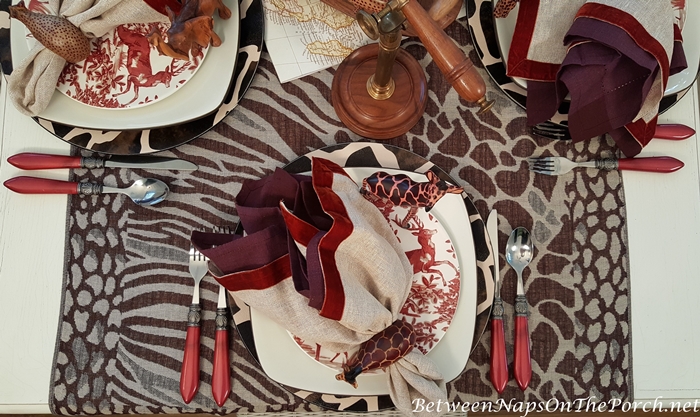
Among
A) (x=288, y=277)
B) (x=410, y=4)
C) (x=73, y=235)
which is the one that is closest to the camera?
(x=410, y=4)

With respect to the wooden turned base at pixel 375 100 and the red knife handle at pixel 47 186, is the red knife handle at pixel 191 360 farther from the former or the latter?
the wooden turned base at pixel 375 100

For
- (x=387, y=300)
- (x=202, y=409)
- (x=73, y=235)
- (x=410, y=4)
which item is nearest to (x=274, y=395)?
(x=202, y=409)

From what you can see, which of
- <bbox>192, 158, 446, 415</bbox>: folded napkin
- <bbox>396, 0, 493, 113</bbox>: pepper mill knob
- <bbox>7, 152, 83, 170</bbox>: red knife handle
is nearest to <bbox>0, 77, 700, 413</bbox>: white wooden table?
<bbox>7, 152, 83, 170</bbox>: red knife handle

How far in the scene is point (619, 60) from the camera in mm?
551

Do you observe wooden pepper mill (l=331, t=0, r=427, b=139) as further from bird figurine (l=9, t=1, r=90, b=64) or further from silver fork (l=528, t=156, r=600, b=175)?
bird figurine (l=9, t=1, r=90, b=64)

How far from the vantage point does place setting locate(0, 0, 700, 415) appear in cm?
58

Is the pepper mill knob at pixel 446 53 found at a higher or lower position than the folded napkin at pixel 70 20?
lower

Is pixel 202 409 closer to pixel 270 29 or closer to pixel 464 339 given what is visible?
pixel 464 339

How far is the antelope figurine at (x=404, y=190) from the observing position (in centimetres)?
55

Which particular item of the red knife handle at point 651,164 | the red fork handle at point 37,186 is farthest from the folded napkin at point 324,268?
the red knife handle at point 651,164

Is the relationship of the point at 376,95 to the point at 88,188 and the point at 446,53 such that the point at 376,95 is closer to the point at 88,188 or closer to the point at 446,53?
the point at 446,53

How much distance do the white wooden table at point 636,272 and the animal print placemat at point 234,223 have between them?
0.06ft

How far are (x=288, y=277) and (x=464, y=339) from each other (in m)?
0.23

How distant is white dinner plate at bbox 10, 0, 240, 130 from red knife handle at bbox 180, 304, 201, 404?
24 cm
